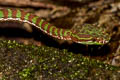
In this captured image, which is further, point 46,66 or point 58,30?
point 58,30

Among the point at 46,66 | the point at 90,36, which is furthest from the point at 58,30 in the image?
the point at 46,66

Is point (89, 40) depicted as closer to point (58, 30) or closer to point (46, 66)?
point (58, 30)

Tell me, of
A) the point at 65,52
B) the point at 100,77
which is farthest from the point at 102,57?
the point at 100,77

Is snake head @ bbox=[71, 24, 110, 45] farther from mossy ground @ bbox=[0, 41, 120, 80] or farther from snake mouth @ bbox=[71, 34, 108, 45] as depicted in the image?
mossy ground @ bbox=[0, 41, 120, 80]

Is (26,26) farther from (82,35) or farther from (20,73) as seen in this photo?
(20,73)

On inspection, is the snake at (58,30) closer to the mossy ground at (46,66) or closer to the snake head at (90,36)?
the snake head at (90,36)

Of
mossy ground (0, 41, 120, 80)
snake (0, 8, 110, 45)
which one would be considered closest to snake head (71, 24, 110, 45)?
snake (0, 8, 110, 45)

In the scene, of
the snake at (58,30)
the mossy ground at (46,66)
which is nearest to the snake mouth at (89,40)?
the snake at (58,30)
